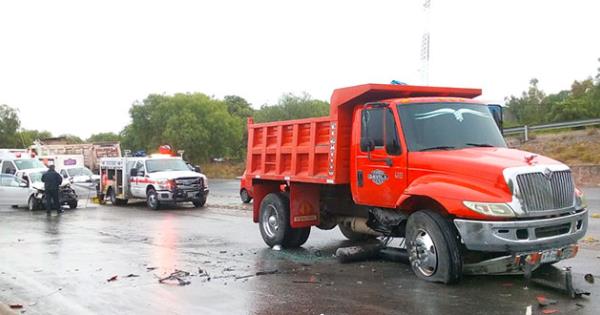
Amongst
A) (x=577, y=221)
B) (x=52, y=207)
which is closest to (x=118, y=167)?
(x=52, y=207)

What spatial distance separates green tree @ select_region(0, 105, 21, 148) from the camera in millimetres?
81625

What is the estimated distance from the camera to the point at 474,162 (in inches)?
291

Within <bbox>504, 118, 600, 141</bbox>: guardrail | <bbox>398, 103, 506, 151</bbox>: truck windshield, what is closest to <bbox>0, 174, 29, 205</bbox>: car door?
<bbox>398, 103, 506, 151</bbox>: truck windshield

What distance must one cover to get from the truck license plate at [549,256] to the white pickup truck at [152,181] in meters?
16.5

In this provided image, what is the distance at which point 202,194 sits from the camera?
2273 centimetres

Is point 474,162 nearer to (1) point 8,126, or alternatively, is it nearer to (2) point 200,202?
(2) point 200,202

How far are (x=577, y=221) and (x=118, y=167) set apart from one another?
20.3 metres

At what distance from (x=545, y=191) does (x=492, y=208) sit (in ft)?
2.33

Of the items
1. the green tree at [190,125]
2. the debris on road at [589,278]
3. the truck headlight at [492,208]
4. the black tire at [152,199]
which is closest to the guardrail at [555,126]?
the black tire at [152,199]

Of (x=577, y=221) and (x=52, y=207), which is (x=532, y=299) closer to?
(x=577, y=221)

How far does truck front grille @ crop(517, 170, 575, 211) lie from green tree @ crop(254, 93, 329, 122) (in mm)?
61267

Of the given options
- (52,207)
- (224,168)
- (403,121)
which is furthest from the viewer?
(224,168)

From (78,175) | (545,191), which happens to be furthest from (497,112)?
(78,175)

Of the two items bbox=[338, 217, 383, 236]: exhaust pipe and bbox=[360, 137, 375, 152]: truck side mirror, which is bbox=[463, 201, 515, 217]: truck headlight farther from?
bbox=[338, 217, 383, 236]: exhaust pipe
